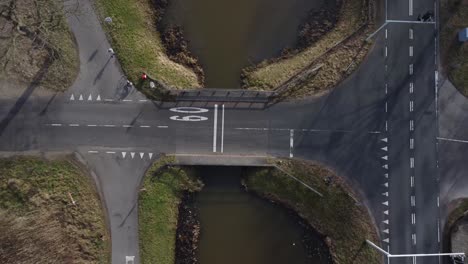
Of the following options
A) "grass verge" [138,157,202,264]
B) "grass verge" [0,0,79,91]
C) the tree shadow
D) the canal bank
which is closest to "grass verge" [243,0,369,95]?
the canal bank

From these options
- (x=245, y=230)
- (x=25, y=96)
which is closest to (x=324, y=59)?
(x=245, y=230)

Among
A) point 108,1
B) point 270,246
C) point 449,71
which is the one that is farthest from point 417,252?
point 108,1

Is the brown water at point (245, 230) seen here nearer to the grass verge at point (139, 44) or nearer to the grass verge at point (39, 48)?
the grass verge at point (139, 44)

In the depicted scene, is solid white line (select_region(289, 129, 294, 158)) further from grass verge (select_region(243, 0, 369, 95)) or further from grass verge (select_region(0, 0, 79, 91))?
grass verge (select_region(0, 0, 79, 91))

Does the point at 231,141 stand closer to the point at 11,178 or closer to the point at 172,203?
the point at 172,203

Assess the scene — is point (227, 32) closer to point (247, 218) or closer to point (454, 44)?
point (247, 218)
